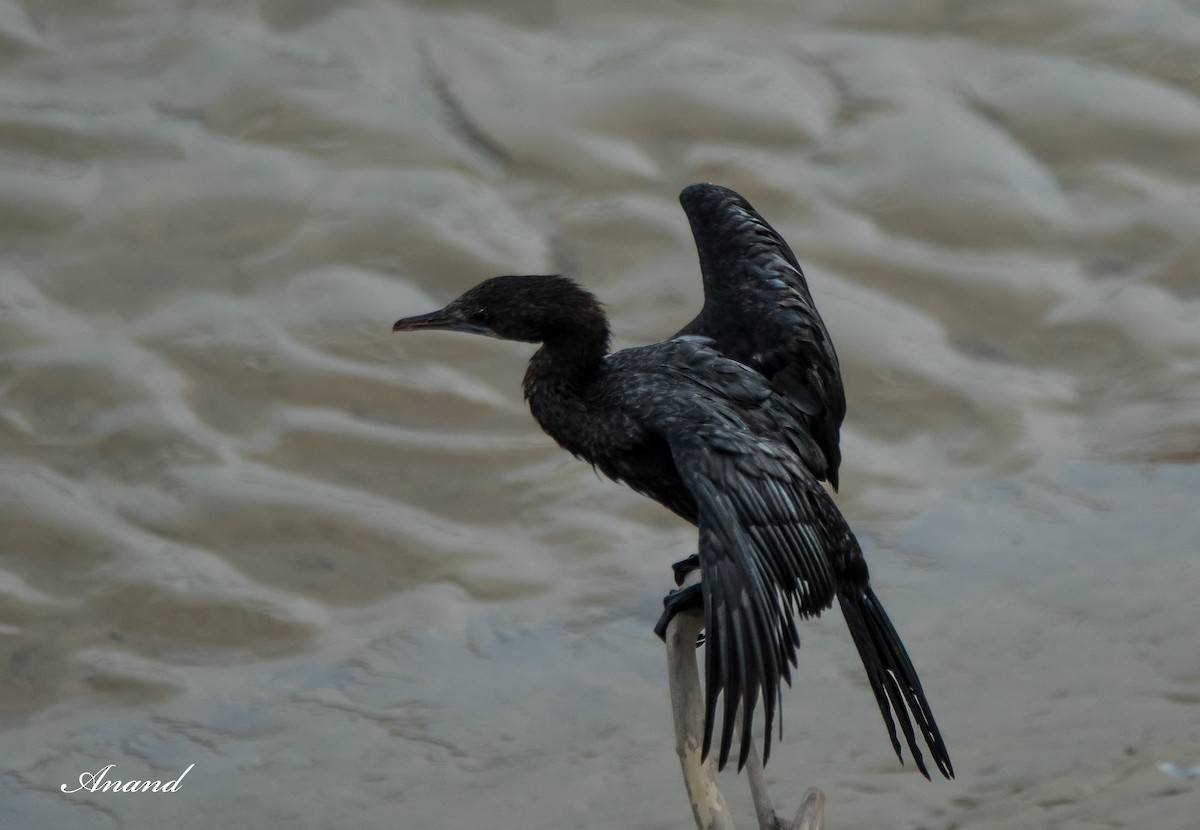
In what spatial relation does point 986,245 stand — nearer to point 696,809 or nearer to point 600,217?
point 600,217

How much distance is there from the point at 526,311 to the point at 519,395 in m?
3.45

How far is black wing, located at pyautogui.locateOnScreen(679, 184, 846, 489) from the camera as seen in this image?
4.17 m

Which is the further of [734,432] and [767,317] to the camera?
[767,317]

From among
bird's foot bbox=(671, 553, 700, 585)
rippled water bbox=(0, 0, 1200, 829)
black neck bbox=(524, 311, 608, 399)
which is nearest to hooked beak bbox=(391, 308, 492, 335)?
black neck bbox=(524, 311, 608, 399)

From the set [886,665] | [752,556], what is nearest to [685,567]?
[886,665]

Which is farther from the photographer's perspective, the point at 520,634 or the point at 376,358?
the point at 376,358

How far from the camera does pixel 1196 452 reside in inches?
273

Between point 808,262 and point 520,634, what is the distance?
104 inches

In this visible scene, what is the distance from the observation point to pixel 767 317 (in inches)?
166

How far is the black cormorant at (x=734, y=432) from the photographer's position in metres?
3.37

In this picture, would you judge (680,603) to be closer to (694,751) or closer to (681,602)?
(681,602)

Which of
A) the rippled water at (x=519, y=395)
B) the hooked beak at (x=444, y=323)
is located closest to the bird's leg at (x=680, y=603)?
the hooked beak at (x=444, y=323)

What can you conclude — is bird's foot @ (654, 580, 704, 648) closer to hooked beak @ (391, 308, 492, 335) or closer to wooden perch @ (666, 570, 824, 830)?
wooden perch @ (666, 570, 824, 830)

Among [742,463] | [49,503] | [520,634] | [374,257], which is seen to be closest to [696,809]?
[742,463]
